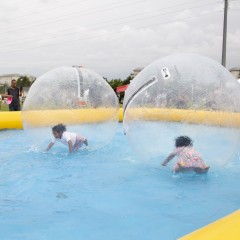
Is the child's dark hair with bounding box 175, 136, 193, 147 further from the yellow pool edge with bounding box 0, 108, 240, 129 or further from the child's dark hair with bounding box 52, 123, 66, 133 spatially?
the child's dark hair with bounding box 52, 123, 66, 133

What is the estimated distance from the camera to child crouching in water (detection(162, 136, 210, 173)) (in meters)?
4.31

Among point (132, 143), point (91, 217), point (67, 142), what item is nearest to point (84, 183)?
point (132, 143)

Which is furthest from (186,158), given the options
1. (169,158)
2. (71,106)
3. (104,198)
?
(71,106)

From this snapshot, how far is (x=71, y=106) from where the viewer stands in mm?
5781

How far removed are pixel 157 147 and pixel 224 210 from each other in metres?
1.15

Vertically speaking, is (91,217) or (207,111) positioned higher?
(207,111)

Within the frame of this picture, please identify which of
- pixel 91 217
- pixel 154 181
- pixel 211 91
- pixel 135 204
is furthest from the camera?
pixel 154 181

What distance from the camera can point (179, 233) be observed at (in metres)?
3.08

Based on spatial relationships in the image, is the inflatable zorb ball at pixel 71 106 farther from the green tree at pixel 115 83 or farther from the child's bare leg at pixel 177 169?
the green tree at pixel 115 83

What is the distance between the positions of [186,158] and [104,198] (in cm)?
110

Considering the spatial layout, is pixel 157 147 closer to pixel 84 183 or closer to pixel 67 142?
pixel 84 183

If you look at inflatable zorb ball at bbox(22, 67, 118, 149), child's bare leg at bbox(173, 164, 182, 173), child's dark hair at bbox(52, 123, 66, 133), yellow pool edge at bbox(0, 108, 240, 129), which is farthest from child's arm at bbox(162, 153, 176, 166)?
child's dark hair at bbox(52, 123, 66, 133)

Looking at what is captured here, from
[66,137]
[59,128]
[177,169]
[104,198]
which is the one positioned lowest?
[104,198]

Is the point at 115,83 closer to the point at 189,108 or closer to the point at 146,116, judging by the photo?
the point at 146,116
